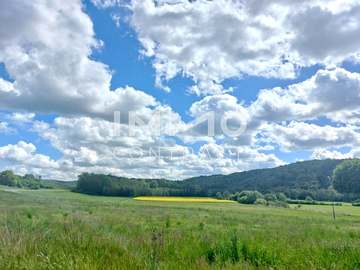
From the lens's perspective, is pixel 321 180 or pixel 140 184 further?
pixel 321 180

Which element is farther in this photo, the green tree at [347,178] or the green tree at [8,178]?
the green tree at [8,178]

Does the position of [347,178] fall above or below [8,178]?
below

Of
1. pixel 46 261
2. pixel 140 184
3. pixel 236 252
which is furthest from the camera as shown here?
pixel 140 184

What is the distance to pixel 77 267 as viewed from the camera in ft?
17.8

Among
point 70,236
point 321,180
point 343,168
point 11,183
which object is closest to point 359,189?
point 343,168

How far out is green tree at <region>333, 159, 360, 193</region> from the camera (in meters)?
131

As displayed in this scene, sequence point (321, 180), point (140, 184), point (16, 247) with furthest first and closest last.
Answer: point (321, 180) → point (140, 184) → point (16, 247)

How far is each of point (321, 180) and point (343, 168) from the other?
5308 centimetres

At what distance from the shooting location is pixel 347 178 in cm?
13375

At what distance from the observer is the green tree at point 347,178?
431 ft

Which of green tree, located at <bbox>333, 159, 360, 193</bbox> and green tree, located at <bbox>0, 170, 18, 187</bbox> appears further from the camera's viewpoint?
green tree, located at <bbox>0, 170, 18, 187</bbox>

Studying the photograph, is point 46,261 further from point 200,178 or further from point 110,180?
point 200,178

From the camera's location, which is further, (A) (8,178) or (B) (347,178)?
(A) (8,178)

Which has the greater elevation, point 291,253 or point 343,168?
point 343,168
